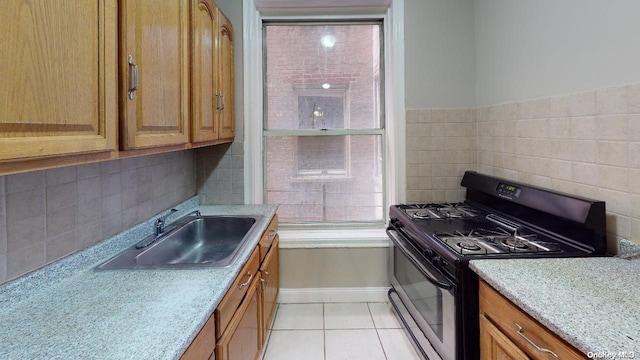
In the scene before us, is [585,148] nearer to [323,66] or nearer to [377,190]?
[377,190]

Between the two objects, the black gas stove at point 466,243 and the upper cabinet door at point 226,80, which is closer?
the black gas stove at point 466,243

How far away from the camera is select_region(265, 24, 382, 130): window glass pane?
2.90 m

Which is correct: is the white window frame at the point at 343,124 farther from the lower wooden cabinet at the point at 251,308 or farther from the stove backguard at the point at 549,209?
the stove backguard at the point at 549,209

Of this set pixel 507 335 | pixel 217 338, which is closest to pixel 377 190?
pixel 507 335

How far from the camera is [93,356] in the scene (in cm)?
78

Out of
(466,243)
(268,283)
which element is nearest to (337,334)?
(268,283)

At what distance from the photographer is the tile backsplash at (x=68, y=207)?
1.09 meters

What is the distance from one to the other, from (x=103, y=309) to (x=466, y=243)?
4.75 ft

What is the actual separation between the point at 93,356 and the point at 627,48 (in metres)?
2.04

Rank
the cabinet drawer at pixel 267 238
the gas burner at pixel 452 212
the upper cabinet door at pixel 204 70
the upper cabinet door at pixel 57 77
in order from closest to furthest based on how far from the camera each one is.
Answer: the upper cabinet door at pixel 57 77, the upper cabinet door at pixel 204 70, the cabinet drawer at pixel 267 238, the gas burner at pixel 452 212

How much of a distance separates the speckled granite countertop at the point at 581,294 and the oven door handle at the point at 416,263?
0.18 m

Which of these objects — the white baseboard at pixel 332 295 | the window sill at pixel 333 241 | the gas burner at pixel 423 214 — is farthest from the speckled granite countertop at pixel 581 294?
the white baseboard at pixel 332 295

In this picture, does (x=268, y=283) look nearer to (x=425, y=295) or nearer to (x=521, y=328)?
(x=425, y=295)

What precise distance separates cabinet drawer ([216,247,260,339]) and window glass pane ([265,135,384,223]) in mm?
1222
